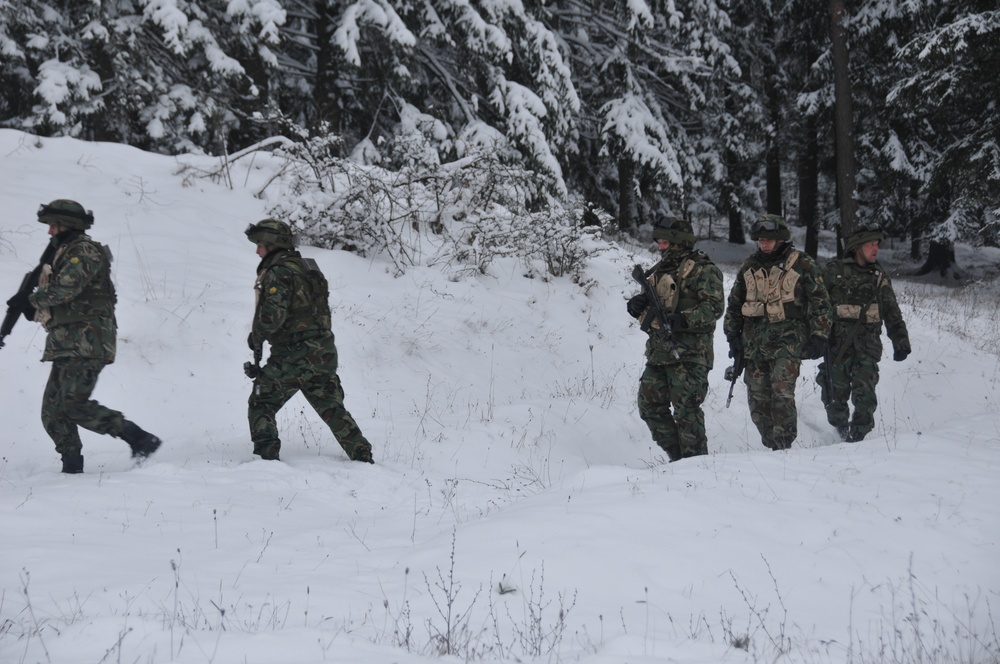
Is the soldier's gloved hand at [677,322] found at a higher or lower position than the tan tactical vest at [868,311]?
lower

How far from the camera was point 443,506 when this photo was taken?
5.32 meters

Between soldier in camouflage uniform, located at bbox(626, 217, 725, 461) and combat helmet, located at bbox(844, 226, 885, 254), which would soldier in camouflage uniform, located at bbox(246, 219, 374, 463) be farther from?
combat helmet, located at bbox(844, 226, 885, 254)

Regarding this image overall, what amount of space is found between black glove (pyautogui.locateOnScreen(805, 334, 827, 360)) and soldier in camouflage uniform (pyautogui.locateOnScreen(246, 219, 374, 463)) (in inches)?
155

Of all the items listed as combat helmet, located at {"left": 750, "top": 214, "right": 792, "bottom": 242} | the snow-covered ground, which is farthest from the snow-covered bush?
combat helmet, located at {"left": 750, "top": 214, "right": 792, "bottom": 242}

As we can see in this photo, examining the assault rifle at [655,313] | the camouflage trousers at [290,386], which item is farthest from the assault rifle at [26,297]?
the assault rifle at [655,313]

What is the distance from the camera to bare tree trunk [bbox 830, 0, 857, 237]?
1653 cm

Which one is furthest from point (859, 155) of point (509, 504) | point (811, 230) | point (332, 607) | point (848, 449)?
point (332, 607)

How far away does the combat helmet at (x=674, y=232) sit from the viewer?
6188 mm

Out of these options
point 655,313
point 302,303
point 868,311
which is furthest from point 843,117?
point 302,303

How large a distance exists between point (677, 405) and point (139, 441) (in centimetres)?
424

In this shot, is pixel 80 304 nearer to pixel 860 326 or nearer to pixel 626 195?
pixel 860 326

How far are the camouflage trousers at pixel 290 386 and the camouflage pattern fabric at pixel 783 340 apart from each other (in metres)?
3.47

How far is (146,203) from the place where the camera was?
1048cm

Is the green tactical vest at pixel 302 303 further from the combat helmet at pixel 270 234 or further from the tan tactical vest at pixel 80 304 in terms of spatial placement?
the tan tactical vest at pixel 80 304
